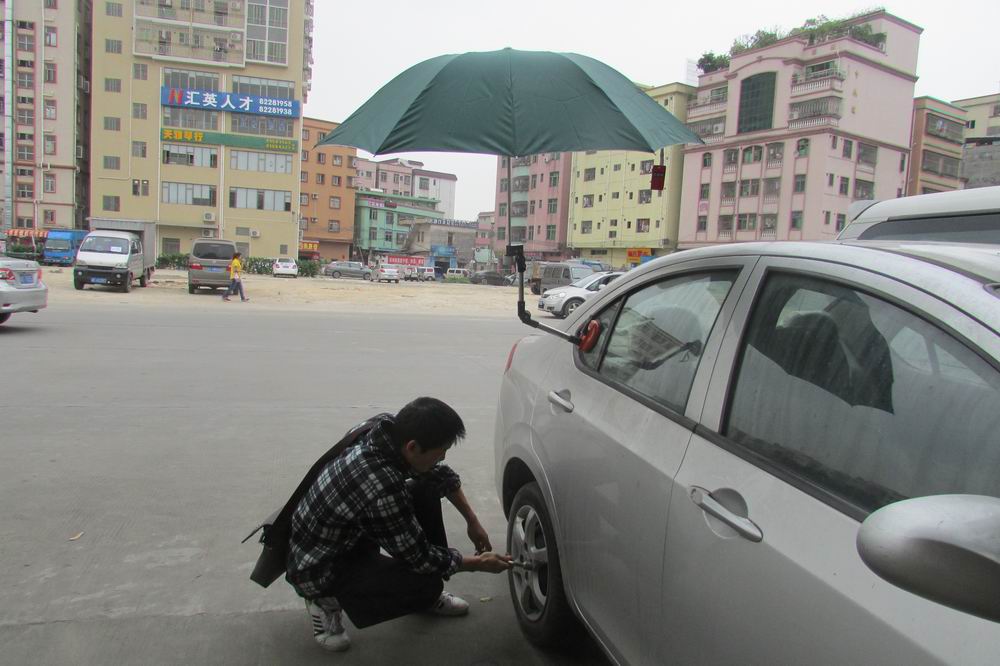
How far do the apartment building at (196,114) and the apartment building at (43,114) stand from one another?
7.20m

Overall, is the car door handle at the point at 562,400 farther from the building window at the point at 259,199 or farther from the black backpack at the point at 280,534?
the building window at the point at 259,199

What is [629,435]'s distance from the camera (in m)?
2.17

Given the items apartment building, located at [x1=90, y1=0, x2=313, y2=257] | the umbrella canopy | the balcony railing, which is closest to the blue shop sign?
apartment building, located at [x1=90, y1=0, x2=313, y2=257]

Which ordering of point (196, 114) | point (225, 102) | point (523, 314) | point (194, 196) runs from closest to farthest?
1. point (523, 314)
2. point (225, 102)
3. point (196, 114)
4. point (194, 196)

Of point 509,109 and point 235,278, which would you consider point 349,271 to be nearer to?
point 235,278

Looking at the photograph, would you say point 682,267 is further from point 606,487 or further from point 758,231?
point 758,231

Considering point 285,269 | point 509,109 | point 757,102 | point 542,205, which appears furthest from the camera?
point 542,205

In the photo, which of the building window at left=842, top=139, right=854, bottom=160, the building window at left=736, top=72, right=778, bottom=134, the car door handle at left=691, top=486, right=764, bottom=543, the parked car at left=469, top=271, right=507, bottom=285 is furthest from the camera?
the parked car at left=469, top=271, right=507, bottom=285

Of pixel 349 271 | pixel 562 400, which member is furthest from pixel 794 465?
pixel 349 271

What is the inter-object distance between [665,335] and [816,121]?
54.2 metres

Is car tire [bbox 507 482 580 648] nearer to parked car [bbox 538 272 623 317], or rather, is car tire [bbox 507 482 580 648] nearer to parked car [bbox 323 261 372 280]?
parked car [bbox 538 272 623 317]

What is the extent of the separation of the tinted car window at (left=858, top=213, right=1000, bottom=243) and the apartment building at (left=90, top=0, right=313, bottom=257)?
61.7m

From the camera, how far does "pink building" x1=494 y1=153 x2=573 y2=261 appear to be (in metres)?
78.0

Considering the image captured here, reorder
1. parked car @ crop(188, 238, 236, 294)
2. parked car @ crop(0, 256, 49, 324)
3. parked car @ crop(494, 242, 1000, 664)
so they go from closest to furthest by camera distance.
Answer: parked car @ crop(494, 242, 1000, 664) < parked car @ crop(0, 256, 49, 324) < parked car @ crop(188, 238, 236, 294)
